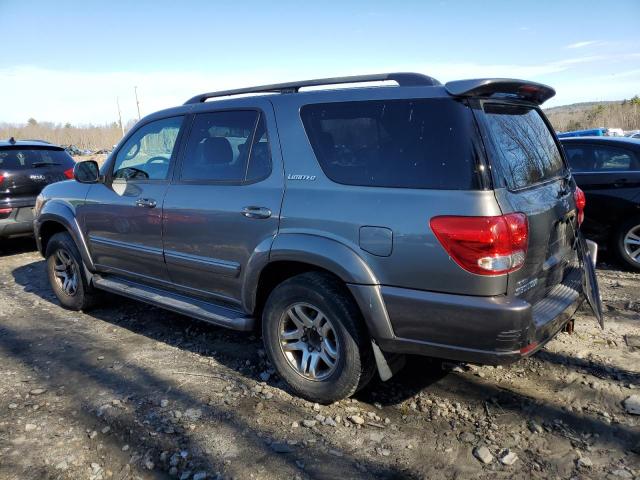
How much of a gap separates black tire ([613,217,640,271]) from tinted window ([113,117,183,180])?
5.07 metres

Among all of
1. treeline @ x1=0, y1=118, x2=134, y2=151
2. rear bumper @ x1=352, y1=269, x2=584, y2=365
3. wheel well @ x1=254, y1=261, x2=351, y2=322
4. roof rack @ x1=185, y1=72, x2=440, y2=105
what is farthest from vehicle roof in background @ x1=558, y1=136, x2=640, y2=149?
treeline @ x1=0, y1=118, x2=134, y2=151

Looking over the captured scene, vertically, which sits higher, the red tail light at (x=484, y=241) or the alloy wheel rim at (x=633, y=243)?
the red tail light at (x=484, y=241)

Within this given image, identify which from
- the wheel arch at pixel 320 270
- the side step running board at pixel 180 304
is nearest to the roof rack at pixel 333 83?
the wheel arch at pixel 320 270

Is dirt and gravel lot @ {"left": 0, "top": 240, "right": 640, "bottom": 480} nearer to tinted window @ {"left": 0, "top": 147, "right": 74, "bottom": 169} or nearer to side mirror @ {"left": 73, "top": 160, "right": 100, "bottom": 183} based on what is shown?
side mirror @ {"left": 73, "top": 160, "right": 100, "bottom": 183}

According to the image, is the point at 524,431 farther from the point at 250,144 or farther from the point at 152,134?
the point at 152,134

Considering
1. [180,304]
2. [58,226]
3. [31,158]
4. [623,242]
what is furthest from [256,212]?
[31,158]

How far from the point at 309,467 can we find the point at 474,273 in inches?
51.2

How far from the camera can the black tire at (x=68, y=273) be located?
15.9 feet

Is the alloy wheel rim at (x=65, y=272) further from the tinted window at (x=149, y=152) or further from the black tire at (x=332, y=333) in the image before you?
the black tire at (x=332, y=333)

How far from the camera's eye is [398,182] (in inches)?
106

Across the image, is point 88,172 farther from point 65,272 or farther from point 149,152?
point 65,272

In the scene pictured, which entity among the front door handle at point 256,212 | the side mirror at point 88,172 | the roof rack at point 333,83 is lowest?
the front door handle at point 256,212

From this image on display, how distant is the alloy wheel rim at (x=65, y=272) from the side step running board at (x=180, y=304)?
1.49 feet

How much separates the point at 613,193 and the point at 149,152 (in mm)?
5200
